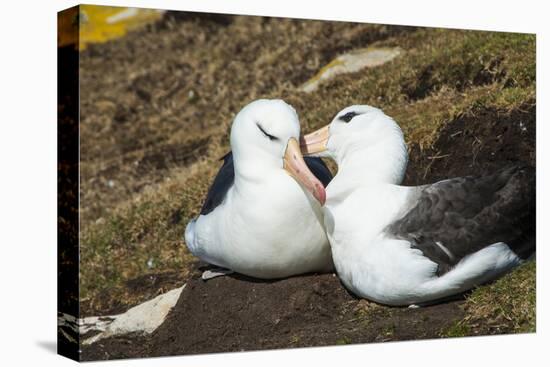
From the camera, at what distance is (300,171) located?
6.55 meters

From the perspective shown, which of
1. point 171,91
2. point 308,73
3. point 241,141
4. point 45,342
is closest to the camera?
point 241,141

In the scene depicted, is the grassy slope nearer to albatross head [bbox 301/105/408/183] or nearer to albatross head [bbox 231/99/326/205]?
albatross head [bbox 301/105/408/183]

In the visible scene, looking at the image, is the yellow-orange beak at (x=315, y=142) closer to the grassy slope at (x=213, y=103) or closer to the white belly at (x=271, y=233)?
the white belly at (x=271, y=233)

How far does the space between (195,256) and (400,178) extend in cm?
175

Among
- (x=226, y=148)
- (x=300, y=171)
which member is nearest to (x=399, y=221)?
(x=300, y=171)

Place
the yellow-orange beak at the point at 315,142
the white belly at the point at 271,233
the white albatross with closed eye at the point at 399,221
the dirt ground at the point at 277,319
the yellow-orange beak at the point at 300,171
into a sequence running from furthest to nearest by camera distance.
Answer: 1. the yellow-orange beak at the point at 315,142
2. the dirt ground at the point at 277,319
3. the white albatross with closed eye at the point at 399,221
4. the white belly at the point at 271,233
5. the yellow-orange beak at the point at 300,171

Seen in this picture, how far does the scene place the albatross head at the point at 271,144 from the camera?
657 cm

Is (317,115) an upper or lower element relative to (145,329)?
upper

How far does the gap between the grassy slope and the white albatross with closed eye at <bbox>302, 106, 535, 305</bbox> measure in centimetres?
38

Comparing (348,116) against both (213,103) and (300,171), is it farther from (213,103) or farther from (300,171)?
(213,103)

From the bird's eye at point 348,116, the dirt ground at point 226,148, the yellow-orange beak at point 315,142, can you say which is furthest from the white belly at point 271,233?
the bird's eye at point 348,116

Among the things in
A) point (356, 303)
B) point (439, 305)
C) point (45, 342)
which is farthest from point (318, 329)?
point (45, 342)

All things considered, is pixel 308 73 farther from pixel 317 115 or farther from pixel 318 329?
pixel 318 329

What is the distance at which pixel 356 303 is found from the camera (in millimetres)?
7086
